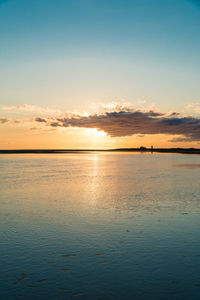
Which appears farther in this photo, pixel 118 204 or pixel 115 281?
pixel 118 204

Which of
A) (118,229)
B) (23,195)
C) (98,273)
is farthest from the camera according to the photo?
(23,195)

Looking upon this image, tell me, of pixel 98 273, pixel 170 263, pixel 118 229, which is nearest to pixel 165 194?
pixel 118 229

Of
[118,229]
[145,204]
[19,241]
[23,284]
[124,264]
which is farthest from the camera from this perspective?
[145,204]

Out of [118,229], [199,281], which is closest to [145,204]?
[118,229]

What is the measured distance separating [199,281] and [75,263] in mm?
4092

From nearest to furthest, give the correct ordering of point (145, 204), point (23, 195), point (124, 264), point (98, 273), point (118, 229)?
point (98, 273), point (124, 264), point (118, 229), point (145, 204), point (23, 195)

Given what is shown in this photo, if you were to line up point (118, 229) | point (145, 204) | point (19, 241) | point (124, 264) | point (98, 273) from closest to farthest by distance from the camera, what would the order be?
point (98, 273) → point (124, 264) → point (19, 241) → point (118, 229) → point (145, 204)

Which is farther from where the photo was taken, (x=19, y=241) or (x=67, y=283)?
(x=19, y=241)

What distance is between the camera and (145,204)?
1905cm

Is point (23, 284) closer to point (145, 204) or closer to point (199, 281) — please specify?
point (199, 281)

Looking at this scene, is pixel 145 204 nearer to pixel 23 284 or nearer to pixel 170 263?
pixel 170 263

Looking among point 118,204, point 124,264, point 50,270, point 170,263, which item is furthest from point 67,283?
point 118,204

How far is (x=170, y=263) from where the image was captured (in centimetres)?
922

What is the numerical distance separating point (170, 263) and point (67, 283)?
12.2ft
